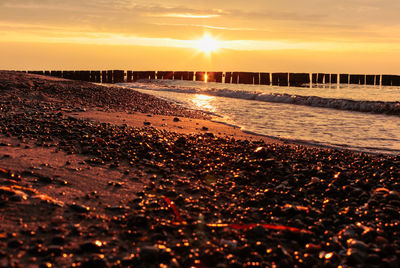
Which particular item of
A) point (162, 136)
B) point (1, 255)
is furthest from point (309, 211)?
point (162, 136)

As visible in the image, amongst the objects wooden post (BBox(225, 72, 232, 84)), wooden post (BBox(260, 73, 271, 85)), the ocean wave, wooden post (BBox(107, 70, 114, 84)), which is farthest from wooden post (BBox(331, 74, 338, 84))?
wooden post (BBox(107, 70, 114, 84))

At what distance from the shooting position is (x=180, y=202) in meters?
4.75

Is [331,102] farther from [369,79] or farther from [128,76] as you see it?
[128,76]

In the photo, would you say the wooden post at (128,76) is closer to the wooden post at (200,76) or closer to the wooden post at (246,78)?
the wooden post at (200,76)

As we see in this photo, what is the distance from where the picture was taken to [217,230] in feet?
13.2

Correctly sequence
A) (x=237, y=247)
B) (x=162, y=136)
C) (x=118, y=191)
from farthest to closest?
1. (x=162, y=136)
2. (x=118, y=191)
3. (x=237, y=247)

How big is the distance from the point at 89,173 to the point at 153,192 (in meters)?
1.06

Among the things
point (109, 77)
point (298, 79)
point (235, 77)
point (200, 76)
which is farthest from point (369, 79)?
point (109, 77)

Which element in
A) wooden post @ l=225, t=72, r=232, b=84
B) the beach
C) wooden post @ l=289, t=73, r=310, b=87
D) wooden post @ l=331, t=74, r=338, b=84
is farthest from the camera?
wooden post @ l=225, t=72, r=232, b=84

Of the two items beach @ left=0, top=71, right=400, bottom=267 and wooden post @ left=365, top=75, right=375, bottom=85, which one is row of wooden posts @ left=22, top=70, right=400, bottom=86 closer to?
wooden post @ left=365, top=75, right=375, bottom=85

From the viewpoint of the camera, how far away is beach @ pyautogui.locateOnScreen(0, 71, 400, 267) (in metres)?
3.44

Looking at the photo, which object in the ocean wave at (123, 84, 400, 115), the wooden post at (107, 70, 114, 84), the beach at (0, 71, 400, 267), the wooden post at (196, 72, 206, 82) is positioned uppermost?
the wooden post at (196, 72, 206, 82)

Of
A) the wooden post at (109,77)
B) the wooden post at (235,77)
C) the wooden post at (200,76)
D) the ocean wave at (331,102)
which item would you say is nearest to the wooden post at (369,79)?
the wooden post at (235,77)

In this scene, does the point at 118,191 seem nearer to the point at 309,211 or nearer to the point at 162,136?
the point at 309,211
